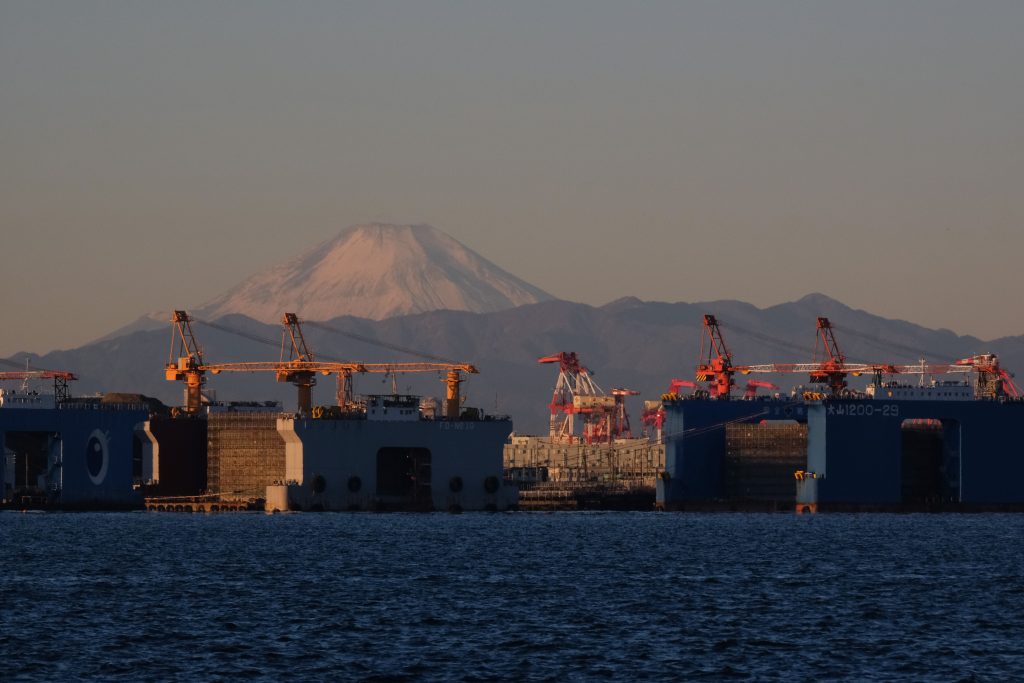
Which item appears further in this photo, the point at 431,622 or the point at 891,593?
the point at 891,593

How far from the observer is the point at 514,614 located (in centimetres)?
9100

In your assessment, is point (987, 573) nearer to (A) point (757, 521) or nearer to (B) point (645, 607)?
(B) point (645, 607)

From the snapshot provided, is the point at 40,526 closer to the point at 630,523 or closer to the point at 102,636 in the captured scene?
the point at 630,523

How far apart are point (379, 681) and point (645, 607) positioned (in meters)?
26.6

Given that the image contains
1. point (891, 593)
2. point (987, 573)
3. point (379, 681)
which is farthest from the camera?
point (987, 573)

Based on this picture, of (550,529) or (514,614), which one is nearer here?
(514,614)

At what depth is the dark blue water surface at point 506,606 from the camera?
73875 millimetres

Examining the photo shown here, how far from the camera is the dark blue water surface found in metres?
73.9

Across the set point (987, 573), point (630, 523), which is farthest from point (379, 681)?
point (630, 523)

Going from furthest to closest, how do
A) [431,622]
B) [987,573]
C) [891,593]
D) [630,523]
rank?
[630,523]
[987,573]
[891,593]
[431,622]

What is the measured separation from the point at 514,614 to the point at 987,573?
3797cm

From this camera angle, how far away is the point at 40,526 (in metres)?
172

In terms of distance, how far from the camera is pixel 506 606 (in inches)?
3738

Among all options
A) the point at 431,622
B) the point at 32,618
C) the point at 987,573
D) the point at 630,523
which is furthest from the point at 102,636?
the point at 630,523
